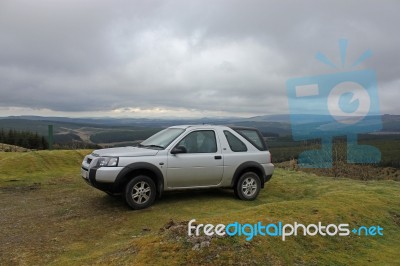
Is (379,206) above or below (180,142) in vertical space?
below

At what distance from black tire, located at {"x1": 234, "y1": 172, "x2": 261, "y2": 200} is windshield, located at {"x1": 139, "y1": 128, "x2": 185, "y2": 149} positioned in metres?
1.75

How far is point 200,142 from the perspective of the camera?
26.6 feet

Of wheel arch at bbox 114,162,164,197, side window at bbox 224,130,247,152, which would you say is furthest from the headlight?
side window at bbox 224,130,247,152

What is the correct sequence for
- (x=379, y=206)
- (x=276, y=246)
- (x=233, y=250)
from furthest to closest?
(x=379, y=206) → (x=276, y=246) → (x=233, y=250)

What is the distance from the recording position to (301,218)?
5562mm

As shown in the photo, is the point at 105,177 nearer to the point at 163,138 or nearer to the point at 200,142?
the point at 163,138

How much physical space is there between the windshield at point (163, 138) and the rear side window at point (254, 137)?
1.46 metres

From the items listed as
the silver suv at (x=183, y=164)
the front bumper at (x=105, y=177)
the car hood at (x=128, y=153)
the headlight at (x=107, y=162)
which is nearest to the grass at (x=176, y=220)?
the silver suv at (x=183, y=164)

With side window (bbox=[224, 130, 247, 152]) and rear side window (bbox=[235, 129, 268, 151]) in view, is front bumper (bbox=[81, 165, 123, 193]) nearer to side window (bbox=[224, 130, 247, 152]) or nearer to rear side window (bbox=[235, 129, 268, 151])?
side window (bbox=[224, 130, 247, 152])

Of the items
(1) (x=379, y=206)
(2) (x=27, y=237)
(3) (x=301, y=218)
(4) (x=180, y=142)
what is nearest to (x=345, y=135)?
(1) (x=379, y=206)

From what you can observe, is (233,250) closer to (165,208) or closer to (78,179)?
(165,208)

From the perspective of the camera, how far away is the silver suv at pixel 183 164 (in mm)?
7145

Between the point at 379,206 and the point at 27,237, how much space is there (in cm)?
616

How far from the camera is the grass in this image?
432cm
